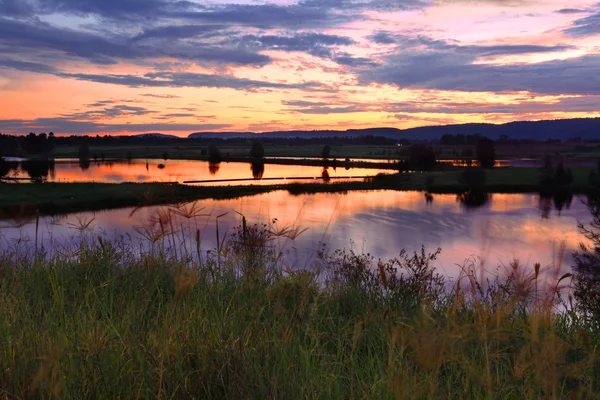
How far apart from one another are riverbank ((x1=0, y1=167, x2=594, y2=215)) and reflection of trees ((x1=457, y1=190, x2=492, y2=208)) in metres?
1.91

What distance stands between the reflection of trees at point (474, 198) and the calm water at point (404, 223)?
29.9 inches

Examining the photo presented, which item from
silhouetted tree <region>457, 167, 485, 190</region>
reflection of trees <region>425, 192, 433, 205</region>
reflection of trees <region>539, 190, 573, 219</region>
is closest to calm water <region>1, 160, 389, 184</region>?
silhouetted tree <region>457, 167, 485, 190</region>

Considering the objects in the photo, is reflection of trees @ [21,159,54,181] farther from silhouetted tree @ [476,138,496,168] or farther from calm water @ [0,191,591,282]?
silhouetted tree @ [476,138,496,168]

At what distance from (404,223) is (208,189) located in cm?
2339

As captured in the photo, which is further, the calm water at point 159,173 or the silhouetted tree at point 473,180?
the calm water at point 159,173

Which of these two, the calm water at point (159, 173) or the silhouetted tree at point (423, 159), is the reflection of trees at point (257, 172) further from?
the silhouetted tree at point (423, 159)

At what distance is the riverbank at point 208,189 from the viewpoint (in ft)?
133

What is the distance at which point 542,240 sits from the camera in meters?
33.3

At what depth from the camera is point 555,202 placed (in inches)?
2064

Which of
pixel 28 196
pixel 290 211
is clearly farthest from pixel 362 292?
pixel 28 196

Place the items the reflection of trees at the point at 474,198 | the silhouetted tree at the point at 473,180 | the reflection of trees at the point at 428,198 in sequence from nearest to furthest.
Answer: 1. the reflection of trees at the point at 474,198
2. the reflection of trees at the point at 428,198
3. the silhouetted tree at the point at 473,180

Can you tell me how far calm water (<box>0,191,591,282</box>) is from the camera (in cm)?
2695

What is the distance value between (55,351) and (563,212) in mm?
51331

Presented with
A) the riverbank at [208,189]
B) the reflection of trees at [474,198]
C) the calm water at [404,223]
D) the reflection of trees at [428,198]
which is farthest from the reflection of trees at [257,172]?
the reflection of trees at [474,198]
